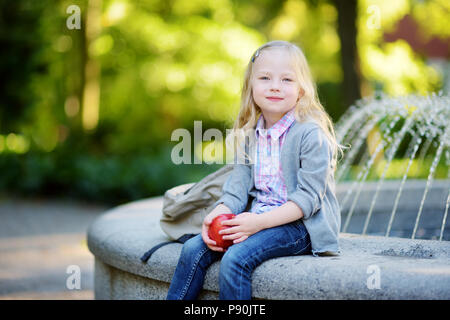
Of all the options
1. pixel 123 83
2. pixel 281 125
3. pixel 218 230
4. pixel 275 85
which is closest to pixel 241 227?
pixel 218 230

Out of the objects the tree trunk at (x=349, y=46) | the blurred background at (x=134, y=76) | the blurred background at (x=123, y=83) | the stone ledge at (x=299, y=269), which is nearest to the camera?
the stone ledge at (x=299, y=269)

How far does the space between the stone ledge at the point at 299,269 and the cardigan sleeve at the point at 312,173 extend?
0.80 ft

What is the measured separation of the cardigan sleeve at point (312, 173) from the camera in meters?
2.33

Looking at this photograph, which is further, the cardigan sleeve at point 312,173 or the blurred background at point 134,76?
the blurred background at point 134,76

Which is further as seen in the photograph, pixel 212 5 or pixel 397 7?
pixel 212 5

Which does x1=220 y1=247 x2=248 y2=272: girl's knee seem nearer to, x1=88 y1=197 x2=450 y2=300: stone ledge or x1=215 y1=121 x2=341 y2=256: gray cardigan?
x1=88 y1=197 x2=450 y2=300: stone ledge

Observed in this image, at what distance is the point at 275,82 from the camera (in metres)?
2.53

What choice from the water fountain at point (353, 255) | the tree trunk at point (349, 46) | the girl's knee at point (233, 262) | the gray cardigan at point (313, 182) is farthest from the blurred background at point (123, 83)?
the girl's knee at point (233, 262)

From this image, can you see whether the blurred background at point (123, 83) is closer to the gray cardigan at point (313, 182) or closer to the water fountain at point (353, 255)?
the water fountain at point (353, 255)

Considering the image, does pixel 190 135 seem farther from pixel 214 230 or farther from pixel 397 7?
pixel 214 230

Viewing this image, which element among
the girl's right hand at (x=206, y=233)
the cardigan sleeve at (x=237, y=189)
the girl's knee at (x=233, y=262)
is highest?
the cardigan sleeve at (x=237, y=189)

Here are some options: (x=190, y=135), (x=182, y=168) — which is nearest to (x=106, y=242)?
(x=182, y=168)

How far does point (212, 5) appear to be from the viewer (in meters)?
12.9
